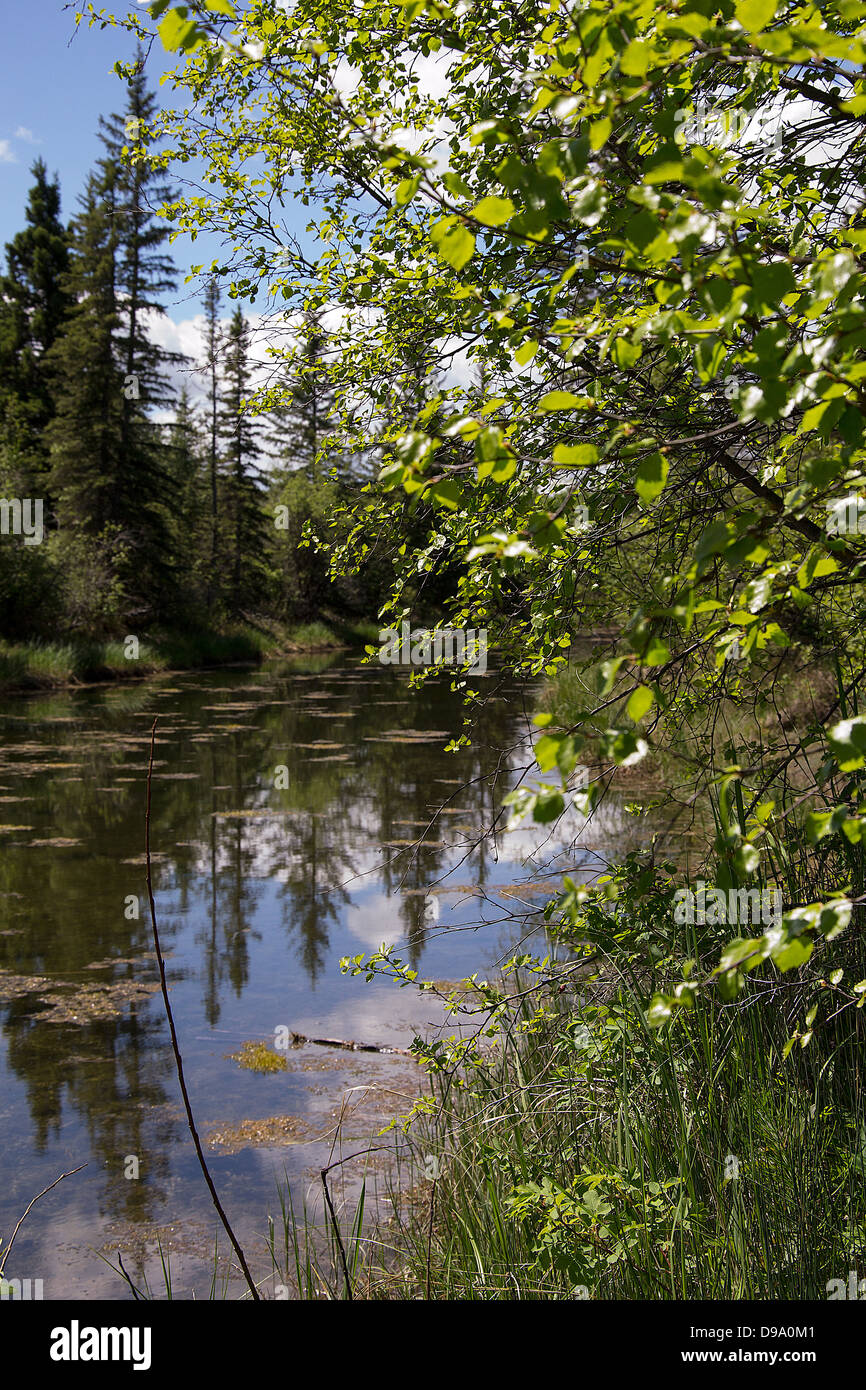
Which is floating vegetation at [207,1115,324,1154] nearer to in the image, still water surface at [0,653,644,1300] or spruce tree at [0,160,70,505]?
still water surface at [0,653,644,1300]

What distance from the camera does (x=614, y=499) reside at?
2908mm

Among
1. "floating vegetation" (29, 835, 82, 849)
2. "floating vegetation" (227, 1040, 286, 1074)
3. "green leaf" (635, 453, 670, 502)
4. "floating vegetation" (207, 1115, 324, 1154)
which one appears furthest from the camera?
"floating vegetation" (29, 835, 82, 849)

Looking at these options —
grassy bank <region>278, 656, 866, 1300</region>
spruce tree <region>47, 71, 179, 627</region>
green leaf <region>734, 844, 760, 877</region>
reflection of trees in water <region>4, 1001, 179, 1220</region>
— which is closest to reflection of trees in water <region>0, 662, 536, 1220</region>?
reflection of trees in water <region>4, 1001, 179, 1220</region>

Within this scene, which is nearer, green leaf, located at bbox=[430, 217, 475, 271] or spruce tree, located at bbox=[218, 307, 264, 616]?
green leaf, located at bbox=[430, 217, 475, 271]

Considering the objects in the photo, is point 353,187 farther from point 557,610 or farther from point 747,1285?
point 747,1285

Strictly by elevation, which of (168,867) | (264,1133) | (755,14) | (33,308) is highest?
(33,308)

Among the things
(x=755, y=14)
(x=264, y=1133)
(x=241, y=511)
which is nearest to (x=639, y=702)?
(x=755, y=14)

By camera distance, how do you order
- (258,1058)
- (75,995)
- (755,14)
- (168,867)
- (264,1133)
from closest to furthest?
(755,14), (264,1133), (258,1058), (75,995), (168,867)

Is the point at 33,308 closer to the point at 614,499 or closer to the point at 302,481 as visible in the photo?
the point at 302,481

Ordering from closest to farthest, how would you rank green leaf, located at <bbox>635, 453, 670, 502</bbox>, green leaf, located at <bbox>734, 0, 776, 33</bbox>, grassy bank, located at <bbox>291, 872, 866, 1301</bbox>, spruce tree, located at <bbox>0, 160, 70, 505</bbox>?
green leaf, located at <bbox>734, 0, 776, 33</bbox> → green leaf, located at <bbox>635, 453, 670, 502</bbox> → grassy bank, located at <bbox>291, 872, 866, 1301</bbox> → spruce tree, located at <bbox>0, 160, 70, 505</bbox>

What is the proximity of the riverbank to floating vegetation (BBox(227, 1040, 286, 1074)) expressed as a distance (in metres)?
17.0

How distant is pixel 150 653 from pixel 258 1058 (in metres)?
Result: 22.0

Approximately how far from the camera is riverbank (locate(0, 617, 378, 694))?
21672 mm
